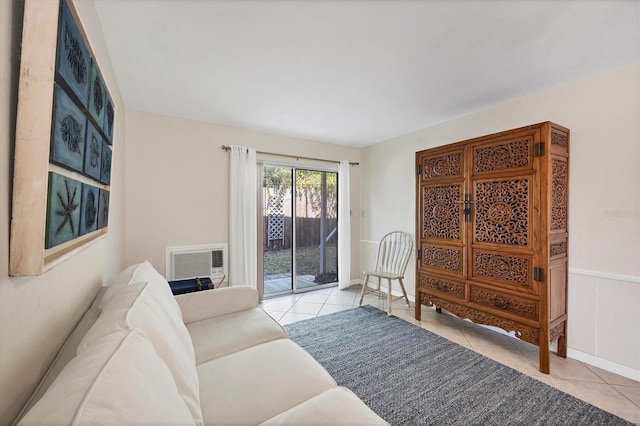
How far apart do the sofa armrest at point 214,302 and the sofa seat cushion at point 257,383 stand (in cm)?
59

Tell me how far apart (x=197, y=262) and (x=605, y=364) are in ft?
13.5

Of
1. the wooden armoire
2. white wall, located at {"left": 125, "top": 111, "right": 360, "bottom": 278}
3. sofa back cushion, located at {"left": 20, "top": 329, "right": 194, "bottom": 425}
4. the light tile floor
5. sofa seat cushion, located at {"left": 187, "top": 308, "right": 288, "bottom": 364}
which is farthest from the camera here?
white wall, located at {"left": 125, "top": 111, "right": 360, "bottom": 278}

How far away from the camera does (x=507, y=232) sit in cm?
240

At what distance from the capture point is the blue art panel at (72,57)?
34.0 inches

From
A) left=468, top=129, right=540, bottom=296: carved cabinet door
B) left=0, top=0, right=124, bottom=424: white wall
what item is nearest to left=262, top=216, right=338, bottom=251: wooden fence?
left=468, top=129, right=540, bottom=296: carved cabinet door

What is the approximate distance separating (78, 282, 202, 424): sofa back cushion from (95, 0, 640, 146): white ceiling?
1583 mm

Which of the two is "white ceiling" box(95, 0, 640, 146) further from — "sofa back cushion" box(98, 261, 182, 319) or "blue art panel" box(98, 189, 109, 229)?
"sofa back cushion" box(98, 261, 182, 319)

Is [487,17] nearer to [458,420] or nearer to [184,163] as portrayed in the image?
[458,420]

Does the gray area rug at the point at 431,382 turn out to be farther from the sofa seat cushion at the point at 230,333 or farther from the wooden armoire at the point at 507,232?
the sofa seat cushion at the point at 230,333

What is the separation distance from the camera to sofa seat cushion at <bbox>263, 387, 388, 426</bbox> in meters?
0.84

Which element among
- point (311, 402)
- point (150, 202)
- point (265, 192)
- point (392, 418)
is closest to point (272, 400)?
point (311, 402)

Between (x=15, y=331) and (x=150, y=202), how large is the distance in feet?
9.00

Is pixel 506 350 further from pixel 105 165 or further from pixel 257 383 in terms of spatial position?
pixel 105 165

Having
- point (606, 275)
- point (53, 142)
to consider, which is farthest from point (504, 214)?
point (53, 142)
